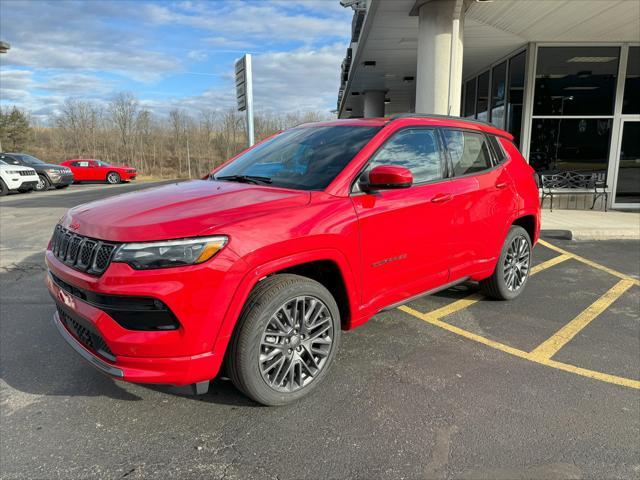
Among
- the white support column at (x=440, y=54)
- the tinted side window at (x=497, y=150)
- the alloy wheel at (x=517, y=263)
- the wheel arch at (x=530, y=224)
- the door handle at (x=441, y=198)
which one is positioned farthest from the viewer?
the white support column at (x=440, y=54)

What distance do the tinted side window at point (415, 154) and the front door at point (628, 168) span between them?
10.7 metres

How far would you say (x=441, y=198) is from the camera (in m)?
3.59

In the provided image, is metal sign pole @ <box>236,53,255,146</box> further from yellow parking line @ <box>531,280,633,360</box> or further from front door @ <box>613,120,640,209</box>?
front door @ <box>613,120,640,209</box>

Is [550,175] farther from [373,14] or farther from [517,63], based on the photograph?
[373,14]

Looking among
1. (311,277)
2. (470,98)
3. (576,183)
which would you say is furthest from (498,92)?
(311,277)

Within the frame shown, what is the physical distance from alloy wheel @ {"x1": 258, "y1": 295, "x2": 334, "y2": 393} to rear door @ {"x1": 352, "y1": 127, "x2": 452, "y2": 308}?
0.42m

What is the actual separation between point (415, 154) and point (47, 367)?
3246 mm

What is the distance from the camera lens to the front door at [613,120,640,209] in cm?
1166

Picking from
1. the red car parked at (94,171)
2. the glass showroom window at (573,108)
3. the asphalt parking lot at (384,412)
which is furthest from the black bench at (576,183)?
the red car parked at (94,171)

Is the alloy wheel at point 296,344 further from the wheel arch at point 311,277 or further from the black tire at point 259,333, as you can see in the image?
the wheel arch at point 311,277

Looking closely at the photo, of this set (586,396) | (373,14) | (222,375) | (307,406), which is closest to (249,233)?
(222,375)

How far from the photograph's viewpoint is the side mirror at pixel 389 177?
2930 mm

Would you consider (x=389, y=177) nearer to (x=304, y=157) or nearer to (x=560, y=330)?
(x=304, y=157)

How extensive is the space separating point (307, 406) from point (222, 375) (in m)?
0.57
